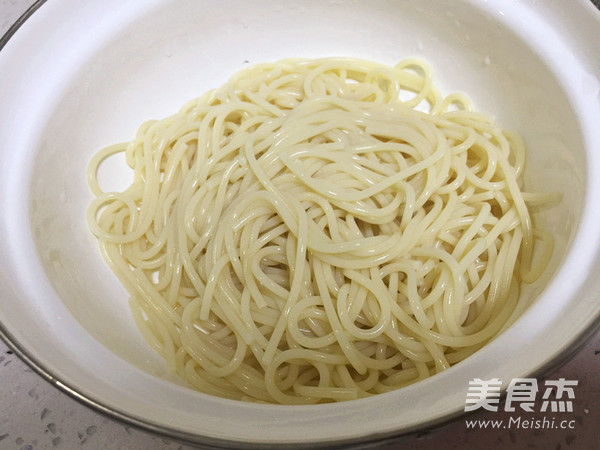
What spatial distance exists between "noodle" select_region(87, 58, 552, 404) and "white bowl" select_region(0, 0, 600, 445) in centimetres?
10

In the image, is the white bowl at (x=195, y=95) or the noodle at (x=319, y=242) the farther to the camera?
the noodle at (x=319, y=242)

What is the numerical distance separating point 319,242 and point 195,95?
82 centimetres

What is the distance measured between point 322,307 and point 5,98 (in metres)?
1.07

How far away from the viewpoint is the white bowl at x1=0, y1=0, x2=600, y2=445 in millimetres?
1097

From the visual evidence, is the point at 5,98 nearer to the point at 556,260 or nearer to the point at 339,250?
the point at 339,250

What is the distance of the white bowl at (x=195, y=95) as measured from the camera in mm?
1097

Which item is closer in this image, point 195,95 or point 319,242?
point 319,242

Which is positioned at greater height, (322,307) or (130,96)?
(130,96)

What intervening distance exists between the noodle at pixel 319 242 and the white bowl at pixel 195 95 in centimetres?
10

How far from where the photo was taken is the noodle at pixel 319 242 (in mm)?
1444

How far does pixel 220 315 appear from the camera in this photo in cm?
151

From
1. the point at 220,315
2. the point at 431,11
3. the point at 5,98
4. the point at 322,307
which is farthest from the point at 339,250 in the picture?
the point at 5,98

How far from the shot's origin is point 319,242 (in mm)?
1497

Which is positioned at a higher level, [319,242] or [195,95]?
[195,95]
